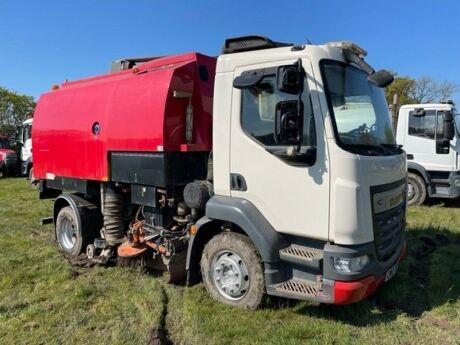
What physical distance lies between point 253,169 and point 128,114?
1961 mm

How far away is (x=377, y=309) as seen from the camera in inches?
173

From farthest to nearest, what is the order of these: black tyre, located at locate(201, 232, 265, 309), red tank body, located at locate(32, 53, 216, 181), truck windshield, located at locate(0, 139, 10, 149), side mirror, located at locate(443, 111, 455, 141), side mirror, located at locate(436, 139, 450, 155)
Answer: truck windshield, located at locate(0, 139, 10, 149), side mirror, located at locate(436, 139, 450, 155), side mirror, located at locate(443, 111, 455, 141), red tank body, located at locate(32, 53, 216, 181), black tyre, located at locate(201, 232, 265, 309)

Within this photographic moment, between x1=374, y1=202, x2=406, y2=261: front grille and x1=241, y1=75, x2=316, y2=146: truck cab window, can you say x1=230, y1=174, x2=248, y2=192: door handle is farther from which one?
x1=374, y1=202, x2=406, y2=261: front grille

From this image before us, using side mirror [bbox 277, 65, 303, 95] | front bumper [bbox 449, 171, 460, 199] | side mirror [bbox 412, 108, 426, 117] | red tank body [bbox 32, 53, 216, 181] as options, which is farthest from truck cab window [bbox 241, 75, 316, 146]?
front bumper [bbox 449, 171, 460, 199]

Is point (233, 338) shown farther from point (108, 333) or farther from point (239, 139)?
point (239, 139)

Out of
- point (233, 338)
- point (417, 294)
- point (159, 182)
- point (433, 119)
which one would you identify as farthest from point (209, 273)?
point (433, 119)

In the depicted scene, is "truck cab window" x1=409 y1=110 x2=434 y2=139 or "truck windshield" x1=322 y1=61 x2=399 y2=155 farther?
"truck cab window" x1=409 y1=110 x2=434 y2=139

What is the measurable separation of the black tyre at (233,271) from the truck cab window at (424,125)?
763 cm

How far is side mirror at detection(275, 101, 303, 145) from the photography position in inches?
144

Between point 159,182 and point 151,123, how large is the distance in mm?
696

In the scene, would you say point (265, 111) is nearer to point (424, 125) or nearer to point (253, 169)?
point (253, 169)

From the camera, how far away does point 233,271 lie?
173 inches

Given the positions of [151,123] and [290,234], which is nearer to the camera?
[290,234]

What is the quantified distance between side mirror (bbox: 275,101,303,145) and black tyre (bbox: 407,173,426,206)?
7.76m
